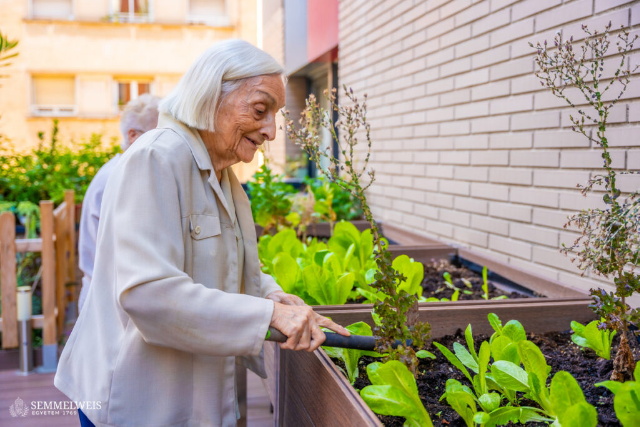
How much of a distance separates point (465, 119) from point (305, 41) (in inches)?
181

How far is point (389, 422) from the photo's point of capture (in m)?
1.50

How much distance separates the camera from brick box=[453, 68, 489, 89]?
311 cm

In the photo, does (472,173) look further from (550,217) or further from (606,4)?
(606,4)

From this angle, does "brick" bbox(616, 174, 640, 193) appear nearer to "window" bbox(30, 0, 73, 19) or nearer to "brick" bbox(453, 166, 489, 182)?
"brick" bbox(453, 166, 489, 182)

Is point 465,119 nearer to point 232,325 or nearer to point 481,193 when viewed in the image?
point 481,193

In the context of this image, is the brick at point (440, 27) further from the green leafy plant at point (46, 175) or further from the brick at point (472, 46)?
the green leafy plant at point (46, 175)

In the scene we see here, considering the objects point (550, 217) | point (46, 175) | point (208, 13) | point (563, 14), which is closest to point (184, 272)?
point (550, 217)

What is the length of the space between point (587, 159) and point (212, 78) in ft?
4.98

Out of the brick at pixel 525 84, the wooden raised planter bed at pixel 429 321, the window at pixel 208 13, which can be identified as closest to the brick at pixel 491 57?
the brick at pixel 525 84

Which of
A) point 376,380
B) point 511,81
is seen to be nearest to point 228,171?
point 376,380

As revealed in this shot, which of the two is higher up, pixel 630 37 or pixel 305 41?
pixel 305 41

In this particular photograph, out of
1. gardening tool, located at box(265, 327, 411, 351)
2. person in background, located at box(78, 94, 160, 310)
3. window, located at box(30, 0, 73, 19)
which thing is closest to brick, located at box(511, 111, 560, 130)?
gardening tool, located at box(265, 327, 411, 351)

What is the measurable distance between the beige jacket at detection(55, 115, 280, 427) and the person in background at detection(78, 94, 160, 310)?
1.25 m

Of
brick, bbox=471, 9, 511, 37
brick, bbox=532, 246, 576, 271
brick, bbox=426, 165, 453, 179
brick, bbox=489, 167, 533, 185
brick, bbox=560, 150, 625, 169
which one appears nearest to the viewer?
brick, bbox=560, 150, 625, 169
